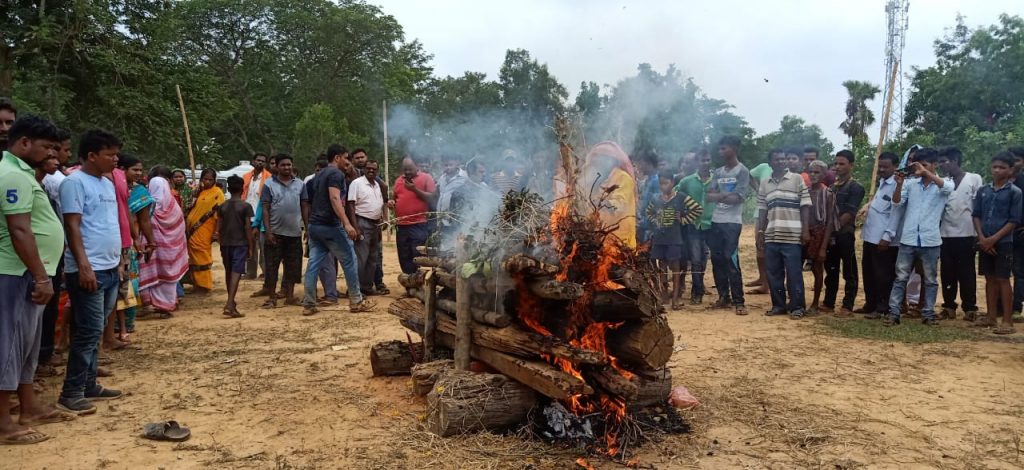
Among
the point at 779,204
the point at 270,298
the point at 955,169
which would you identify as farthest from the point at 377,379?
the point at 955,169

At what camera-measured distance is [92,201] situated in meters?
4.62

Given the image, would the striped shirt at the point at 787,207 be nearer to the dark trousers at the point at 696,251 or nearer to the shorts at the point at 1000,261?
the dark trousers at the point at 696,251

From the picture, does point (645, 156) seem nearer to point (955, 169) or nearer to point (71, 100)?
point (955, 169)

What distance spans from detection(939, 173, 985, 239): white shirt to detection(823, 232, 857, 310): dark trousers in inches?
41.0

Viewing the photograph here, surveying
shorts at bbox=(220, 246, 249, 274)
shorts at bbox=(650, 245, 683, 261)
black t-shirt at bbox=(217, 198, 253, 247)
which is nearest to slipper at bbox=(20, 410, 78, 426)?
shorts at bbox=(220, 246, 249, 274)

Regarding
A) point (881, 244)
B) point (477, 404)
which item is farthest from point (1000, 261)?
point (477, 404)

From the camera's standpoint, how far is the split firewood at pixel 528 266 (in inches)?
148

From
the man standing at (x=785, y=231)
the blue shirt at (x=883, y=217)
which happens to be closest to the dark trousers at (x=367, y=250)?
the man standing at (x=785, y=231)

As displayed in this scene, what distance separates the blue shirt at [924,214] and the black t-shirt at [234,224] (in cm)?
837

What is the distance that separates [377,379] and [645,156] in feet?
18.1

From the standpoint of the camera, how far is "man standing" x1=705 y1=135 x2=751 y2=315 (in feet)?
27.5

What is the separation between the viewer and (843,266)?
8211mm

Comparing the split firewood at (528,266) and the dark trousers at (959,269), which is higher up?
the split firewood at (528,266)

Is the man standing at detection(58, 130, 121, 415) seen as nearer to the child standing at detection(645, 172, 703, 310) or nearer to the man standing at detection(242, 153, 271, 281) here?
the man standing at detection(242, 153, 271, 281)
